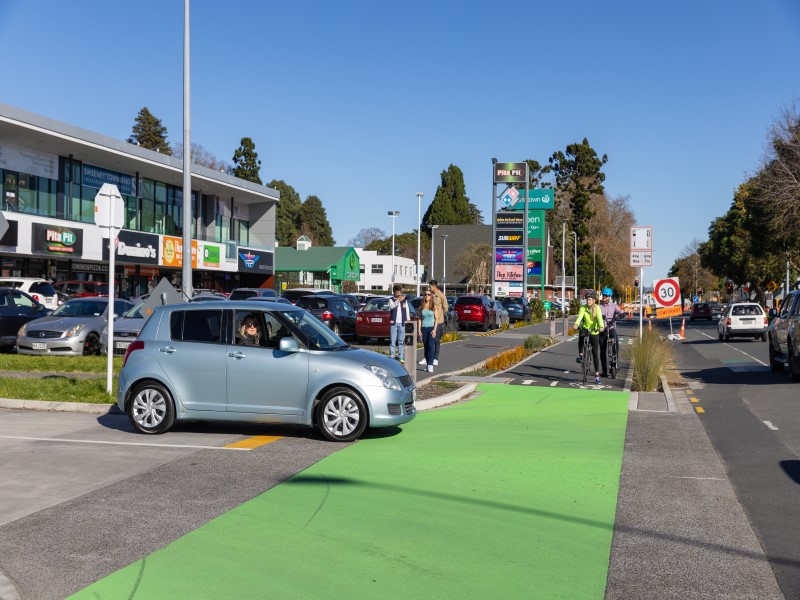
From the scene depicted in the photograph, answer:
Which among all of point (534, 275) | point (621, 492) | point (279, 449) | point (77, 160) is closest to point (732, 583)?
point (621, 492)

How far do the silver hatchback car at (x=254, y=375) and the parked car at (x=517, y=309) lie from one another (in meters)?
41.9

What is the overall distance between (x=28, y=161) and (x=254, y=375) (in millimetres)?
33810

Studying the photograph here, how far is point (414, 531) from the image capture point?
642 centimetres

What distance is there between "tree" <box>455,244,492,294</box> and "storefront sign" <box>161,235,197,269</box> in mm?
44463

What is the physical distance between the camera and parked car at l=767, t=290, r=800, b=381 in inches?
674

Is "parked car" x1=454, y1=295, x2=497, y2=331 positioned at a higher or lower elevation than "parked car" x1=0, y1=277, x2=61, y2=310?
lower

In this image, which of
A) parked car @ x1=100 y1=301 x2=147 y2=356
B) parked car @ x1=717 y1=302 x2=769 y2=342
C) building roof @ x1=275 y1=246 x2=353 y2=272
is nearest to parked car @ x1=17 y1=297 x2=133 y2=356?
parked car @ x1=100 y1=301 x2=147 y2=356

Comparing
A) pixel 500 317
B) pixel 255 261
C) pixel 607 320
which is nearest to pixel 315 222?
pixel 255 261

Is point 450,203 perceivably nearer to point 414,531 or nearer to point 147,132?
point 147,132

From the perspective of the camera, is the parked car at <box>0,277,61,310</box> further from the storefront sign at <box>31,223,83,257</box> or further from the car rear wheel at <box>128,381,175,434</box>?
the car rear wheel at <box>128,381,175,434</box>

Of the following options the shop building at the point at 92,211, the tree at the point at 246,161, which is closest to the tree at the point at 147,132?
the tree at the point at 246,161

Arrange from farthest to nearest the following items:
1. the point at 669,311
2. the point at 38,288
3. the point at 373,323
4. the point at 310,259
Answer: the point at 310,259
the point at 38,288
the point at 373,323
the point at 669,311

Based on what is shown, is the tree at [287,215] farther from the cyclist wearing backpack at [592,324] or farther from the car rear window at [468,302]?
the cyclist wearing backpack at [592,324]

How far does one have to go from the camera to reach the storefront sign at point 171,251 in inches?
1909
